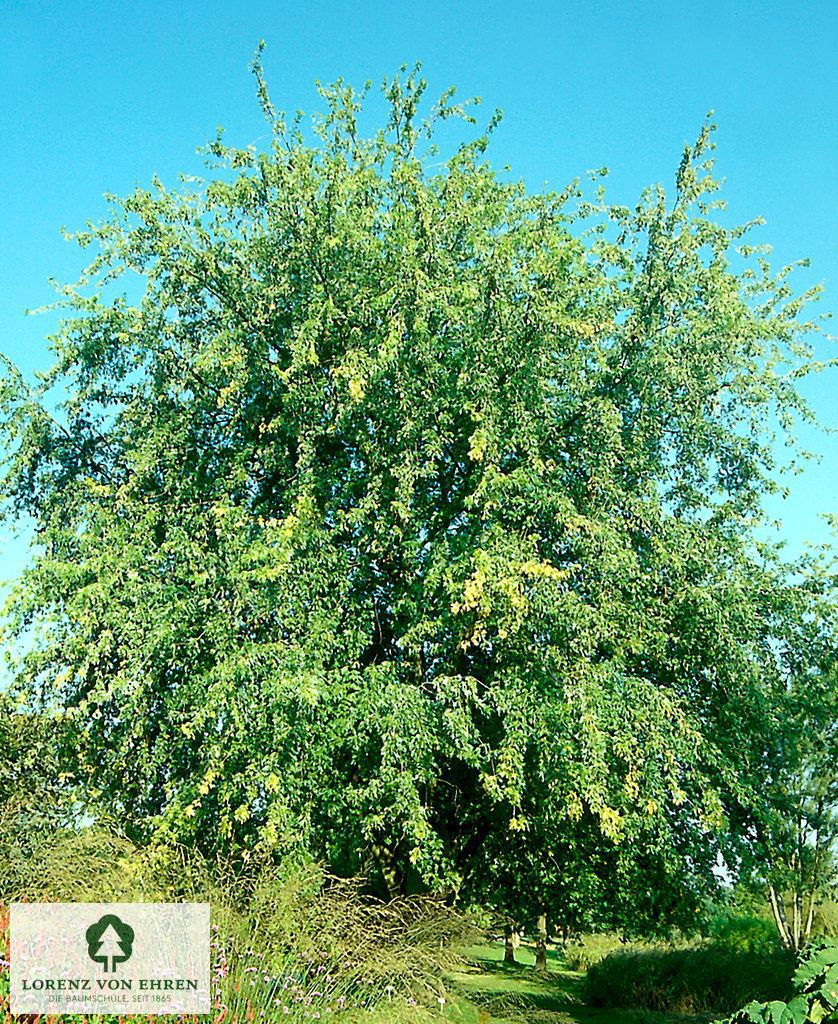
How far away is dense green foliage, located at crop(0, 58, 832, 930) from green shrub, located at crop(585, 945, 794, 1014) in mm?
3493

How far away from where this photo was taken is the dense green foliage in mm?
9133

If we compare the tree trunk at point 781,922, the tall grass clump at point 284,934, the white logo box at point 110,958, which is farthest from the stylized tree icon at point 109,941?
the tree trunk at point 781,922

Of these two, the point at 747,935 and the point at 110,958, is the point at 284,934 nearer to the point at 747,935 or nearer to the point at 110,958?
the point at 110,958

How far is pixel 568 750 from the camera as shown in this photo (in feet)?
29.1

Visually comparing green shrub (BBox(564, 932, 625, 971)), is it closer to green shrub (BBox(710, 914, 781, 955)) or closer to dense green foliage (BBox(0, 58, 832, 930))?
green shrub (BBox(710, 914, 781, 955))

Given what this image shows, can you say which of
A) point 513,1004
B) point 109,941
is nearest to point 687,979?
point 513,1004

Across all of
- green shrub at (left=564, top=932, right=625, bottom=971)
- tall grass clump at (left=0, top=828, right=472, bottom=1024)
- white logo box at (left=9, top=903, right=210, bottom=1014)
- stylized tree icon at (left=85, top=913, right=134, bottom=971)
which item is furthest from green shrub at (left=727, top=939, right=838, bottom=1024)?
green shrub at (left=564, top=932, right=625, bottom=971)

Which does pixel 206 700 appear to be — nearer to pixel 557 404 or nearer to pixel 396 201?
pixel 557 404

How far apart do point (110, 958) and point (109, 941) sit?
0.72 feet

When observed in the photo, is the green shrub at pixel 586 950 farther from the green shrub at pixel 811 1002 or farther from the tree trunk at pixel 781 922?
the green shrub at pixel 811 1002

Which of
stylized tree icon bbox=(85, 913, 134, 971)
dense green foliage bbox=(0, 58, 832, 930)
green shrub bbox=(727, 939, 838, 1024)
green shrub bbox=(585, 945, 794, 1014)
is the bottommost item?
green shrub bbox=(585, 945, 794, 1014)

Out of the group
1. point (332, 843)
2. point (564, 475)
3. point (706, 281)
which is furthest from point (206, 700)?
point (706, 281)

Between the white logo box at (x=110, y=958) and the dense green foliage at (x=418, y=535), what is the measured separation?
1.71 metres

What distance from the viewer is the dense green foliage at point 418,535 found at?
30.0ft
